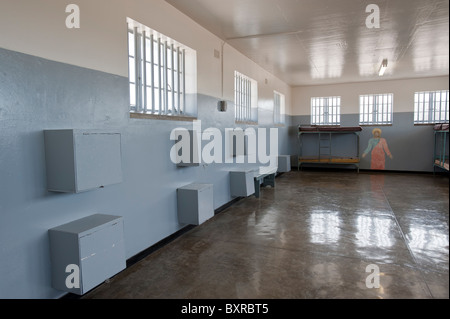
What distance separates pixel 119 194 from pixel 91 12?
1659mm

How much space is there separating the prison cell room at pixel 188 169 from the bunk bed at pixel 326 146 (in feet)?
8.68

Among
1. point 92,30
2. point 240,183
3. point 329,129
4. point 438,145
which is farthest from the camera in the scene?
point 329,129

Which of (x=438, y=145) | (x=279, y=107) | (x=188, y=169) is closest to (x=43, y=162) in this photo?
(x=188, y=169)

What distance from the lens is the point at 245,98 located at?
691cm

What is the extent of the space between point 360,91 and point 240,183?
6.69 m

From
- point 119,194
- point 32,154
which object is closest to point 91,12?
point 32,154

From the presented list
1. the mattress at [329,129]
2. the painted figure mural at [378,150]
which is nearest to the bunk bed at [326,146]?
the mattress at [329,129]

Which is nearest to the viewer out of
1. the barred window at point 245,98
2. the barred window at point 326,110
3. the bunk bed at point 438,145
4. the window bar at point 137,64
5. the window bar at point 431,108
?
the window bar at point 137,64

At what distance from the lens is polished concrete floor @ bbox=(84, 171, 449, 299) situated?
266cm

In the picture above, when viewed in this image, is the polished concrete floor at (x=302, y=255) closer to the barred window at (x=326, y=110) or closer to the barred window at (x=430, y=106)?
the barred window at (x=430, y=106)

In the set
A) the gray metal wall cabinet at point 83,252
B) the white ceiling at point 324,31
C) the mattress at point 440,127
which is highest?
the white ceiling at point 324,31

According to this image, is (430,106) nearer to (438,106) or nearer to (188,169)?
(438,106)

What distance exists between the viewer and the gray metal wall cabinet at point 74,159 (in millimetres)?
2332

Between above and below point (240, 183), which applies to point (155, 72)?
above
